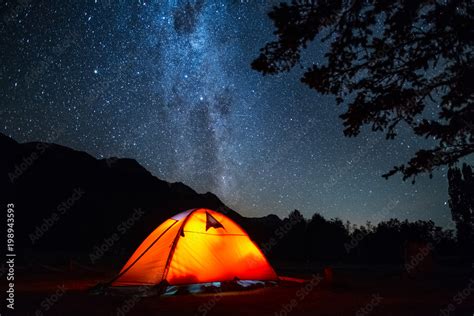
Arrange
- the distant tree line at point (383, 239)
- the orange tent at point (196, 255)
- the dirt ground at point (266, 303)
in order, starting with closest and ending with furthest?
the dirt ground at point (266, 303) → the orange tent at point (196, 255) → the distant tree line at point (383, 239)

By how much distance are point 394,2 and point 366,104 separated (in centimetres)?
167

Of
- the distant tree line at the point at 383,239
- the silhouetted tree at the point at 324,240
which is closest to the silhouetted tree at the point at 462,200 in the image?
the distant tree line at the point at 383,239

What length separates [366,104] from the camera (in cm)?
626

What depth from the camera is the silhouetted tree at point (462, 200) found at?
124 feet

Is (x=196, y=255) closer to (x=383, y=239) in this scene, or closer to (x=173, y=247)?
(x=173, y=247)

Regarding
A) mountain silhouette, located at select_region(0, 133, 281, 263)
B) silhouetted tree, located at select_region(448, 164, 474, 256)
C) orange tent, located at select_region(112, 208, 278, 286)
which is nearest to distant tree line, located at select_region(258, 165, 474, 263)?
silhouetted tree, located at select_region(448, 164, 474, 256)

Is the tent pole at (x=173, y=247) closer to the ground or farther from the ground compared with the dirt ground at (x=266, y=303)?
farther from the ground

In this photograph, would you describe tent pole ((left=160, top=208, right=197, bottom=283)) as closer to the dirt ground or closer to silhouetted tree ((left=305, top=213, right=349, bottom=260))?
the dirt ground

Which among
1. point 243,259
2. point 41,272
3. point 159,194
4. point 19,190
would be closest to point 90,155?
point 159,194

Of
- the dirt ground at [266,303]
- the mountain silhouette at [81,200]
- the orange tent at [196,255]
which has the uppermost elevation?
the mountain silhouette at [81,200]

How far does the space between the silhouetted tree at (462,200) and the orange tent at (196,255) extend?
113 ft

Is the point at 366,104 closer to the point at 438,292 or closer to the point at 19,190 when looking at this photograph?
the point at 438,292

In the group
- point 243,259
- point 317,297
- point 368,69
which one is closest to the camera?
point 368,69

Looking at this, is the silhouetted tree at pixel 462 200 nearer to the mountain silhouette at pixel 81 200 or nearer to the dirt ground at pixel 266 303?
the mountain silhouette at pixel 81 200
